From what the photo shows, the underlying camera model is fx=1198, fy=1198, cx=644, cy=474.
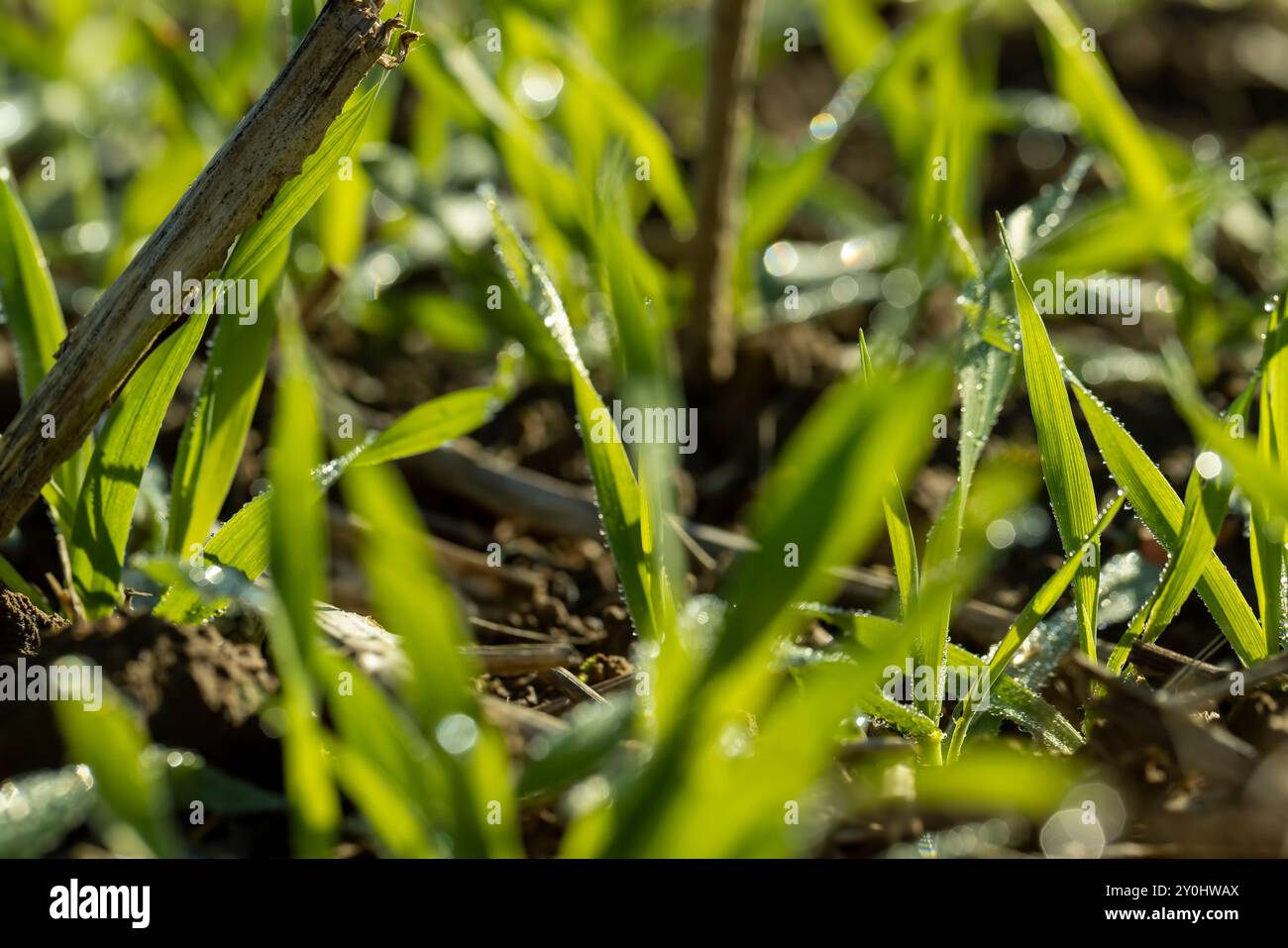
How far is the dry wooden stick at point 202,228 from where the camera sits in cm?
100

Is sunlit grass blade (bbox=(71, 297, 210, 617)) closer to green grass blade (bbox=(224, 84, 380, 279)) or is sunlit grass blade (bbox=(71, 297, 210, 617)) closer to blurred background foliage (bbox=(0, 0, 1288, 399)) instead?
green grass blade (bbox=(224, 84, 380, 279))

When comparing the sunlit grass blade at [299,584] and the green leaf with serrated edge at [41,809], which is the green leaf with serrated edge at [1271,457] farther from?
the green leaf with serrated edge at [41,809]

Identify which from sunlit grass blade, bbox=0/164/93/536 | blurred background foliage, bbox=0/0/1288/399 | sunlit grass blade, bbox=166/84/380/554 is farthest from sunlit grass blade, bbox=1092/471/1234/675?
sunlit grass blade, bbox=0/164/93/536

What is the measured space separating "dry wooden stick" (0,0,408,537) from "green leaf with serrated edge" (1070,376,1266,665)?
27.0 inches

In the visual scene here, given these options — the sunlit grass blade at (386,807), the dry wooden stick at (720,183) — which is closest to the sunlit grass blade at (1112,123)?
the dry wooden stick at (720,183)

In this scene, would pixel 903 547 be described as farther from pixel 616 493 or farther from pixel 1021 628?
pixel 616 493

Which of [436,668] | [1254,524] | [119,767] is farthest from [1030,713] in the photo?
[119,767]

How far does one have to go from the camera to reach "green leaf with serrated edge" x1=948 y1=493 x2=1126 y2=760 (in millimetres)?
982

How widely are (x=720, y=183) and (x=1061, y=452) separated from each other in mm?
882

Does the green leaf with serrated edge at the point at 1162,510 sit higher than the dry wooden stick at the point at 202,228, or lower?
lower

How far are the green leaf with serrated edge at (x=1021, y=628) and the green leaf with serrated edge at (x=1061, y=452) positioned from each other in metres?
0.03

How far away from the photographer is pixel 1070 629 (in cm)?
112

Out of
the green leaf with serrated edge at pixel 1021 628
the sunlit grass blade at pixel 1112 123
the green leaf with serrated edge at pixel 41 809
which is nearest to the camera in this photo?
the green leaf with serrated edge at pixel 41 809
